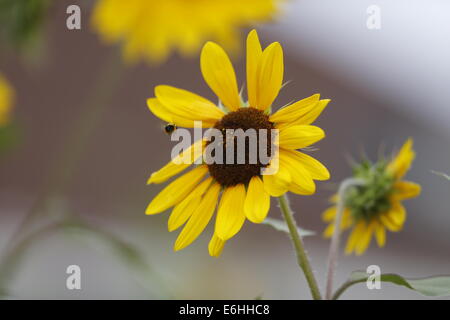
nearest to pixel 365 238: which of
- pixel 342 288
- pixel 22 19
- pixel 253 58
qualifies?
pixel 342 288

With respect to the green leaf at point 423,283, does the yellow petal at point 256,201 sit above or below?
above

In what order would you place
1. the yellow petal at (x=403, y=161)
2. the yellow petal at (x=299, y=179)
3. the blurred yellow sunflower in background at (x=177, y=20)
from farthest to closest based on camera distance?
the blurred yellow sunflower in background at (x=177, y=20) < the yellow petal at (x=403, y=161) < the yellow petal at (x=299, y=179)

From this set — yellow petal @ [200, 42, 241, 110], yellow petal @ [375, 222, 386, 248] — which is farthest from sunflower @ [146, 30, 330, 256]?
yellow petal @ [375, 222, 386, 248]

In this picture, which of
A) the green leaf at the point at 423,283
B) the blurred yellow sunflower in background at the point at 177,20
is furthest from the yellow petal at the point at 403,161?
the blurred yellow sunflower in background at the point at 177,20

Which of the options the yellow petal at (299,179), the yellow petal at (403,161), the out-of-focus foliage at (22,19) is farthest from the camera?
the out-of-focus foliage at (22,19)

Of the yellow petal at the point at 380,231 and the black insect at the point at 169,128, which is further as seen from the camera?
the yellow petal at the point at 380,231

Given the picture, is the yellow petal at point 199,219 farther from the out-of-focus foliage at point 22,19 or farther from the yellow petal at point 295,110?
the out-of-focus foliage at point 22,19

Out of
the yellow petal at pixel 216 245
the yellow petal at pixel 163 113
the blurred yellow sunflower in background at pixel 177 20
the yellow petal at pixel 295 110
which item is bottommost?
the yellow petal at pixel 216 245
